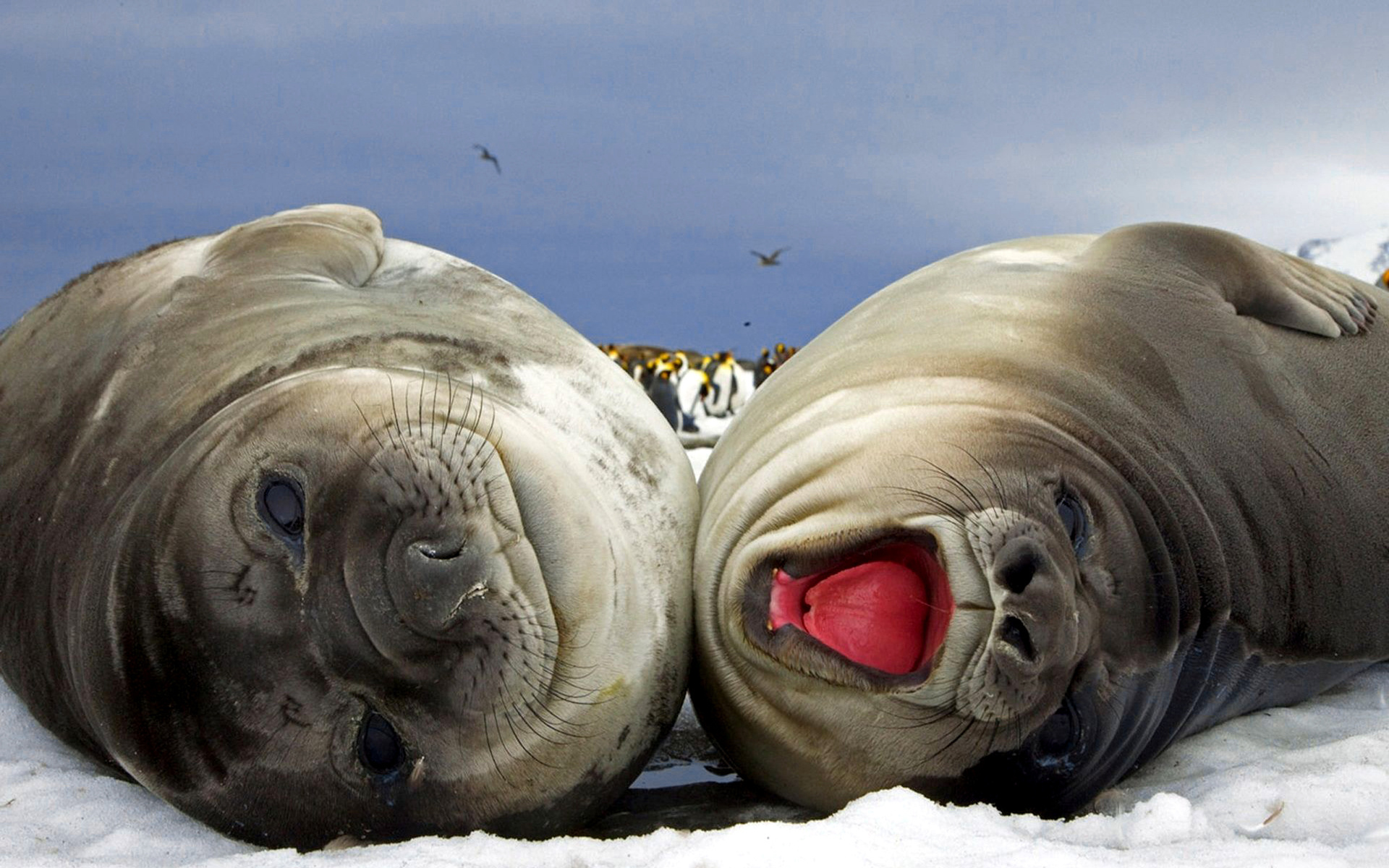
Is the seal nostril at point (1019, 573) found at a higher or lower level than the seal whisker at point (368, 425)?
lower

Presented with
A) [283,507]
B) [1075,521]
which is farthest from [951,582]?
[283,507]

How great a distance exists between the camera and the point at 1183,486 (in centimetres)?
387

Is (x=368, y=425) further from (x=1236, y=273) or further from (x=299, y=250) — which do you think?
(x=1236, y=273)

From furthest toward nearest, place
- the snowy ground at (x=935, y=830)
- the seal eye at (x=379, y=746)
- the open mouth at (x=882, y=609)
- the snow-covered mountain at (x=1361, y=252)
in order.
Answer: the snow-covered mountain at (x=1361, y=252) < the open mouth at (x=882, y=609) < the seal eye at (x=379, y=746) < the snowy ground at (x=935, y=830)

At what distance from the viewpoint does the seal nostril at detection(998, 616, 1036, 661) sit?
3.05 meters

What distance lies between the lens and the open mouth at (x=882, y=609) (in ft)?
10.8

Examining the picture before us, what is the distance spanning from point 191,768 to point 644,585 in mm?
1157

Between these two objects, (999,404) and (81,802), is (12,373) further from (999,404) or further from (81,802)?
(999,404)

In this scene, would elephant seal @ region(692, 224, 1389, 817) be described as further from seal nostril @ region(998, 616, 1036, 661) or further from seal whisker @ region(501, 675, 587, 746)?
seal whisker @ region(501, 675, 587, 746)

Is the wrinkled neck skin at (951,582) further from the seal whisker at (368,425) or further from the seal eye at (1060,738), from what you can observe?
the seal whisker at (368,425)

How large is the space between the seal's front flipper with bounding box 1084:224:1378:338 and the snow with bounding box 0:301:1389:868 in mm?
1450

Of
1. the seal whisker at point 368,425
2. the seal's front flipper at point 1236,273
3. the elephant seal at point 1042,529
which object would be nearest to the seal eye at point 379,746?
the seal whisker at point 368,425

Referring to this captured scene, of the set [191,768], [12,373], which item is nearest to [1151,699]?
[191,768]

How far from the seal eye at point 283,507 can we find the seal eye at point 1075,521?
1.73 m
